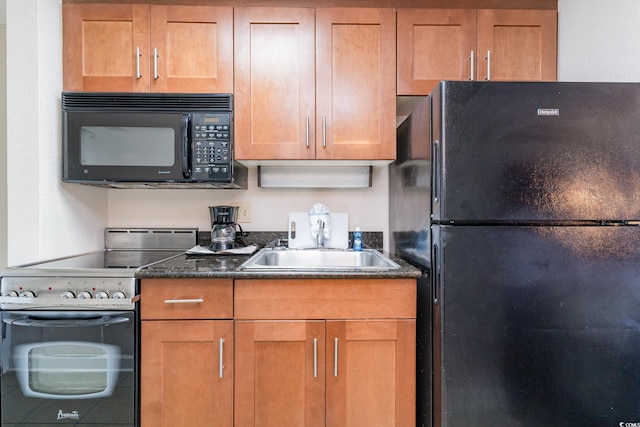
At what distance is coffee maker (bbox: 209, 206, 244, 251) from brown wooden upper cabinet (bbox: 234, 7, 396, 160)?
332 millimetres

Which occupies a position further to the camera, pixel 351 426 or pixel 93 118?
pixel 93 118

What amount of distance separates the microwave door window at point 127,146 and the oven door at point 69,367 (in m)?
0.69

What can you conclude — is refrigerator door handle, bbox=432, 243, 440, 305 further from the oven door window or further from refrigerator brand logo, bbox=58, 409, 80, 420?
refrigerator brand logo, bbox=58, 409, 80, 420

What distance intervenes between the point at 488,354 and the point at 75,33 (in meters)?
2.26

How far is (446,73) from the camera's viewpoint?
1.51m

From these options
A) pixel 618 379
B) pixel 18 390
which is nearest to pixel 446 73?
pixel 618 379

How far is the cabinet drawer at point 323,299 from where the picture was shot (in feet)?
4.04

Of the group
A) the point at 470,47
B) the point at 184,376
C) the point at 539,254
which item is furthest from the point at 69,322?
the point at 470,47

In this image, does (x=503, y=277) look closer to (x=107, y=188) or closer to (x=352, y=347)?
(x=352, y=347)

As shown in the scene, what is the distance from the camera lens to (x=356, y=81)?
59.2 inches

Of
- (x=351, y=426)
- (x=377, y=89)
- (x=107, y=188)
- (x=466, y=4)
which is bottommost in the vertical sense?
(x=351, y=426)

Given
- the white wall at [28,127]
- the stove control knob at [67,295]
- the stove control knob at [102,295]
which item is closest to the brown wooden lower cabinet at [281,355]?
the stove control knob at [102,295]

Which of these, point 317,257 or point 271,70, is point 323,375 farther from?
point 271,70

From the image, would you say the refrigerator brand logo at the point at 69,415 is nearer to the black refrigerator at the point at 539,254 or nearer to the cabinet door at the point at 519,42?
the black refrigerator at the point at 539,254
